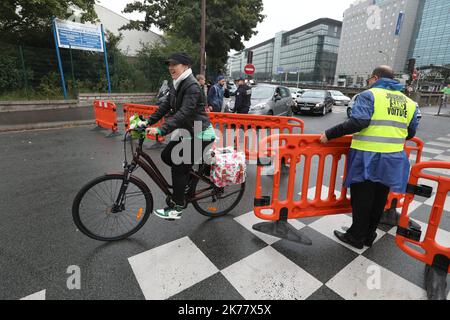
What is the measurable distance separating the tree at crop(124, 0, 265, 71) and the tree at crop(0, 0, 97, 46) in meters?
8.49

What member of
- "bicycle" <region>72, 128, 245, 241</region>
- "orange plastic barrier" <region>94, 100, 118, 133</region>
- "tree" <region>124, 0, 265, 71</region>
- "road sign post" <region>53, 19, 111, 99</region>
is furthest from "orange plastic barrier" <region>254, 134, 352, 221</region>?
"tree" <region>124, 0, 265, 71</region>

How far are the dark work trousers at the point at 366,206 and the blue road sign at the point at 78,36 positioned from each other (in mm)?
→ 14664

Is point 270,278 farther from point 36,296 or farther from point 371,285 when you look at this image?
point 36,296

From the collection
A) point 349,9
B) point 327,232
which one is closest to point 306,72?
Answer: point 349,9

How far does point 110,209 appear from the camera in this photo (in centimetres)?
291

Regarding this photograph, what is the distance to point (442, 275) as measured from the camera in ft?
7.66

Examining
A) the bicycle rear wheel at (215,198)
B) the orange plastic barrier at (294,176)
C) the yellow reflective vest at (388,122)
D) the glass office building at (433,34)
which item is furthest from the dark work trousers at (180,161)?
the glass office building at (433,34)

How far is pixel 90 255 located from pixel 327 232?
8.79 ft

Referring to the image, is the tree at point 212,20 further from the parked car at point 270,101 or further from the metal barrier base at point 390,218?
the metal barrier base at point 390,218

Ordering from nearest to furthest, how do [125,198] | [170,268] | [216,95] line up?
1. [170,268]
2. [125,198]
3. [216,95]

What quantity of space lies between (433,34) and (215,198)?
110461 mm

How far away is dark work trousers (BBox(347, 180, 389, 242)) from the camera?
8.95 feet

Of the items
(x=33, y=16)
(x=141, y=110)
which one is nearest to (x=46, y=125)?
(x=141, y=110)

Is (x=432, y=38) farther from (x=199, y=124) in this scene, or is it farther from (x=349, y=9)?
(x=199, y=124)
